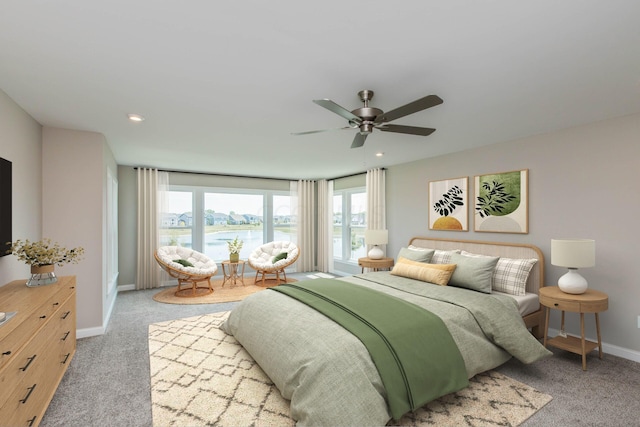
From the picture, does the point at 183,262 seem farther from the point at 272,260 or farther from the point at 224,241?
the point at 272,260

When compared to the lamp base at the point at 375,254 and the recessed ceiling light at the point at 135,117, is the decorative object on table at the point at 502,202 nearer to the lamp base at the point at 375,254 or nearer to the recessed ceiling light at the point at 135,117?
the lamp base at the point at 375,254

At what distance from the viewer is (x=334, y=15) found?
61.2 inches

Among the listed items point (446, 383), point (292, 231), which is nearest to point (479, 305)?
point (446, 383)

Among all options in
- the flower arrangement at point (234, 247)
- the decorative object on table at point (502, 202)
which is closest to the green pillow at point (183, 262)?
the flower arrangement at point (234, 247)

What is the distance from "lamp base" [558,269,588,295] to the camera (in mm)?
2986

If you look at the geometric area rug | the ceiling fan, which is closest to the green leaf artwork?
the ceiling fan

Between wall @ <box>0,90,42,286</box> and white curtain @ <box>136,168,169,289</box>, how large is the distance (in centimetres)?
262

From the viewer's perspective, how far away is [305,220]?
772 cm


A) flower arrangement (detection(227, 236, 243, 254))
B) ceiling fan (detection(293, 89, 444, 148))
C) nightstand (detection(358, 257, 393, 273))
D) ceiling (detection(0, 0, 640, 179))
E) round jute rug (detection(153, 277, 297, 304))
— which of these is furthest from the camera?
flower arrangement (detection(227, 236, 243, 254))

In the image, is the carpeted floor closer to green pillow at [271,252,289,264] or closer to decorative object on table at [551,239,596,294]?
decorative object on table at [551,239,596,294]

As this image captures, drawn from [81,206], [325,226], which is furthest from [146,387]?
[325,226]

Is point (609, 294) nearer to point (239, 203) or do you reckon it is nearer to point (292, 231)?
point (292, 231)

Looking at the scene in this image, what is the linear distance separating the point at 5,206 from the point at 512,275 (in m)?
4.93

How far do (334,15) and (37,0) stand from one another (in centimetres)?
139
